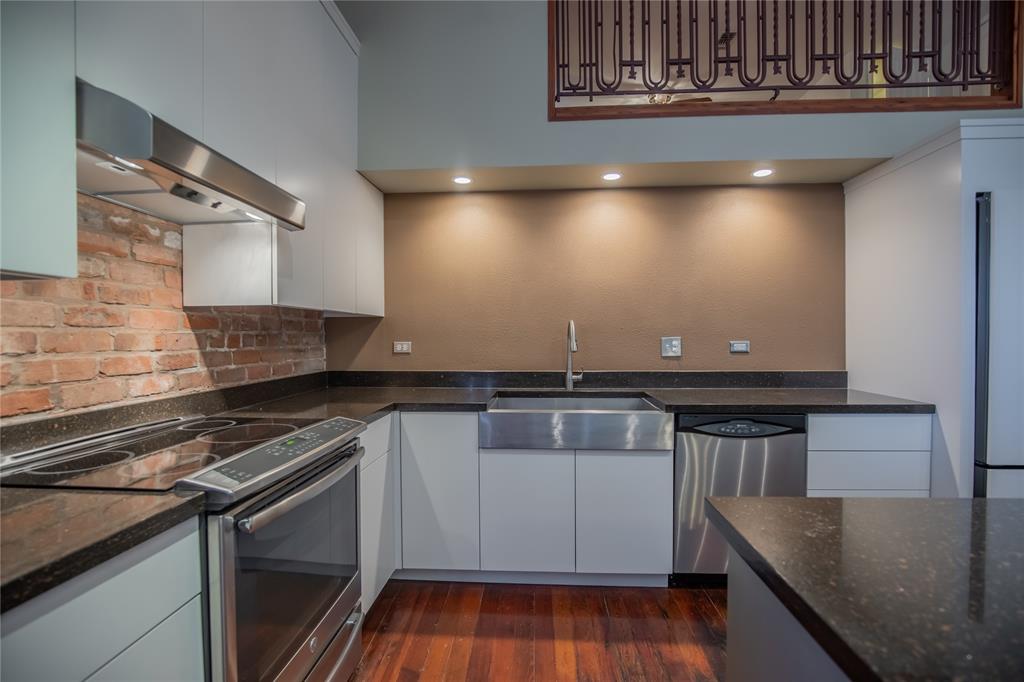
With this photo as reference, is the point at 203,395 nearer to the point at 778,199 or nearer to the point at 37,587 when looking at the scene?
the point at 37,587

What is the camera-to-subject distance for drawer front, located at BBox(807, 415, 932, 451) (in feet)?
6.91

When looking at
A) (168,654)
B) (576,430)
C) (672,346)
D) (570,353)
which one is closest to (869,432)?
(672,346)

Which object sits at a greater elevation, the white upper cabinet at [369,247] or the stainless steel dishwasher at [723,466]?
the white upper cabinet at [369,247]

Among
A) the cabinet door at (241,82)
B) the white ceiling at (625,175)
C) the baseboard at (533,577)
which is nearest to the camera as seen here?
the cabinet door at (241,82)

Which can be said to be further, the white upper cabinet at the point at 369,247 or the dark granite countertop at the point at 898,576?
the white upper cabinet at the point at 369,247

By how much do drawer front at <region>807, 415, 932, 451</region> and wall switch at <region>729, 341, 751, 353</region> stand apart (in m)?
0.66

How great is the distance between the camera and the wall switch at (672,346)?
9.10 ft

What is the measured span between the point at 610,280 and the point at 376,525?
5.98 ft

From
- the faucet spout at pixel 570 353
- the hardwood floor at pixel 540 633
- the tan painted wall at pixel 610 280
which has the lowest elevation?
the hardwood floor at pixel 540 633

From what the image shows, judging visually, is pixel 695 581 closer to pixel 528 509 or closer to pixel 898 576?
pixel 528 509

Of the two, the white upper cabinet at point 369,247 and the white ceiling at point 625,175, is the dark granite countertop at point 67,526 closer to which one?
the white upper cabinet at point 369,247

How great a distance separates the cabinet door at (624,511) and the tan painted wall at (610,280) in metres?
0.74

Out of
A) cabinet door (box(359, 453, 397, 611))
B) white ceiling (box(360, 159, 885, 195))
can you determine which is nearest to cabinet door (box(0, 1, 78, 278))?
cabinet door (box(359, 453, 397, 611))

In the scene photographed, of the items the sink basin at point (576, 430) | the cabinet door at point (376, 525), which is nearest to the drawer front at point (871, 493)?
the sink basin at point (576, 430)
